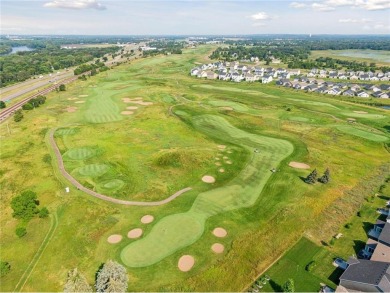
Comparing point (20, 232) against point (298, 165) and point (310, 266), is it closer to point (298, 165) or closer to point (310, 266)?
point (310, 266)

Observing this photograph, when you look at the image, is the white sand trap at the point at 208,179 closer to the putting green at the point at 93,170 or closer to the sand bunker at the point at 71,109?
the putting green at the point at 93,170

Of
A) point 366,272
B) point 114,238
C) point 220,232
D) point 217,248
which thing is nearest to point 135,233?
point 114,238

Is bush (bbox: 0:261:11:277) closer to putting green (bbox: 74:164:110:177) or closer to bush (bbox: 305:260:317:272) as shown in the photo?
putting green (bbox: 74:164:110:177)

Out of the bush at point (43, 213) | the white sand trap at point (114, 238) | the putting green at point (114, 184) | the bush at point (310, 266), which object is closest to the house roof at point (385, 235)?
the bush at point (310, 266)

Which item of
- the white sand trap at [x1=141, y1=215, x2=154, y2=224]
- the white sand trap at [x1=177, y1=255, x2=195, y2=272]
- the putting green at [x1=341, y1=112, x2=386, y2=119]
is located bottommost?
the white sand trap at [x1=177, y1=255, x2=195, y2=272]

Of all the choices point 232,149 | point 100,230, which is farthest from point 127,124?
point 100,230

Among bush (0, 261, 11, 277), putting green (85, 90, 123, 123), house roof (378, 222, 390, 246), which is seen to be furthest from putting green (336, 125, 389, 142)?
bush (0, 261, 11, 277)

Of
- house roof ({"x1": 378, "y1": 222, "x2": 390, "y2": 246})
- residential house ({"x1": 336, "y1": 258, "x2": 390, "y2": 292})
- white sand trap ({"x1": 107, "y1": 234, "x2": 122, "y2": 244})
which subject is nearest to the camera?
residential house ({"x1": 336, "y1": 258, "x2": 390, "y2": 292})
